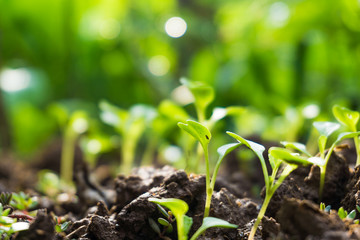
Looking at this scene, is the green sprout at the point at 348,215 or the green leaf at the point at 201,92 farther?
the green leaf at the point at 201,92

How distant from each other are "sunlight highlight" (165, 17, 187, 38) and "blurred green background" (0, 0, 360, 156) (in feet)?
1.47

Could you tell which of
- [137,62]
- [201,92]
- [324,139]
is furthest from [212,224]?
[137,62]

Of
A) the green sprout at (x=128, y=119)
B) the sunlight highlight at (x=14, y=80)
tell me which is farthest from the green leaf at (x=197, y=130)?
the sunlight highlight at (x=14, y=80)

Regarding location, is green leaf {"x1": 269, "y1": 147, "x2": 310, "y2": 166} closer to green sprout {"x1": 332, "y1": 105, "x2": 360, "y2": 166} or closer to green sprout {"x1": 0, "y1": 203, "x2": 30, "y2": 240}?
green sprout {"x1": 332, "y1": 105, "x2": 360, "y2": 166}

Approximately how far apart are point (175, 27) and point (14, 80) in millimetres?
1651

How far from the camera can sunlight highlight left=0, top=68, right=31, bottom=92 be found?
8.36 ft

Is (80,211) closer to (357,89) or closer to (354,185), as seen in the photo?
(354,185)

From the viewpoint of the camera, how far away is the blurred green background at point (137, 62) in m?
2.38

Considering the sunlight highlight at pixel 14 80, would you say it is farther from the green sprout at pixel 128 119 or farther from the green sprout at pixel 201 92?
the green sprout at pixel 201 92

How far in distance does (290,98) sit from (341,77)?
360 mm

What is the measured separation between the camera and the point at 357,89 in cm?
223

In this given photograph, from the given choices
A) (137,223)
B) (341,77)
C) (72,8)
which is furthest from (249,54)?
(137,223)

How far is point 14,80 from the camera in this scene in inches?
103

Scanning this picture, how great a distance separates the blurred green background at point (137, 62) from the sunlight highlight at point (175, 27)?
0.45 m
